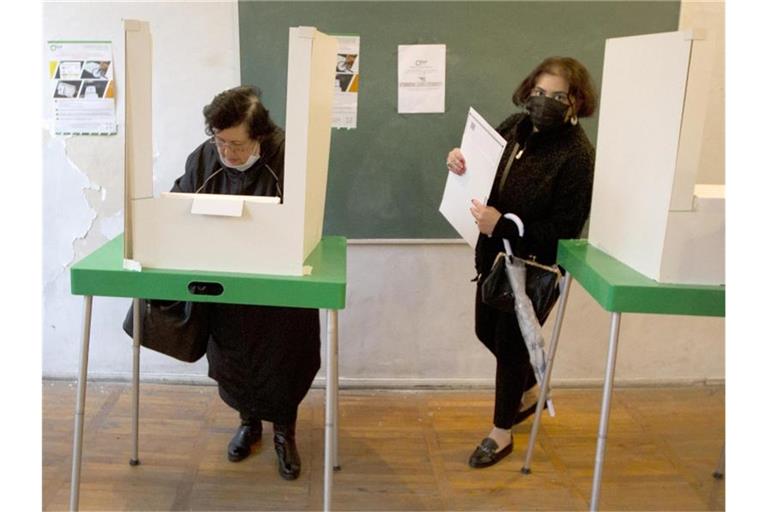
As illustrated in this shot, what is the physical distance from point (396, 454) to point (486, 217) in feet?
2.82

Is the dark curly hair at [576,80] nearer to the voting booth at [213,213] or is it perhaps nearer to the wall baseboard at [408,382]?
the voting booth at [213,213]

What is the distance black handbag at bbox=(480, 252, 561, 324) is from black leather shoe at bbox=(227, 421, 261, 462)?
881 millimetres

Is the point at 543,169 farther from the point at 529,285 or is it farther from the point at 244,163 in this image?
the point at 244,163

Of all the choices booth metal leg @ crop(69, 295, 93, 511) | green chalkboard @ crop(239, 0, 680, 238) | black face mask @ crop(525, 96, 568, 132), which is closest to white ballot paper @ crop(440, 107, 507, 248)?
black face mask @ crop(525, 96, 568, 132)

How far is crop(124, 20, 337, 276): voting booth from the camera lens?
1649mm

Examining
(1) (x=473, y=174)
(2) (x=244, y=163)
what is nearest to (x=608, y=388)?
(1) (x=473, y=174)

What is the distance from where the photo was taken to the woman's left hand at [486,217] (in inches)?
80.4

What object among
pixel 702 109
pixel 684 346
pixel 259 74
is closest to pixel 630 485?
pixel 684 346

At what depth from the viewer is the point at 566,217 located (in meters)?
2.07

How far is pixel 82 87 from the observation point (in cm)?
254

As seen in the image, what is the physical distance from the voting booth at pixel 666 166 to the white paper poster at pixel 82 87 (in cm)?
170
